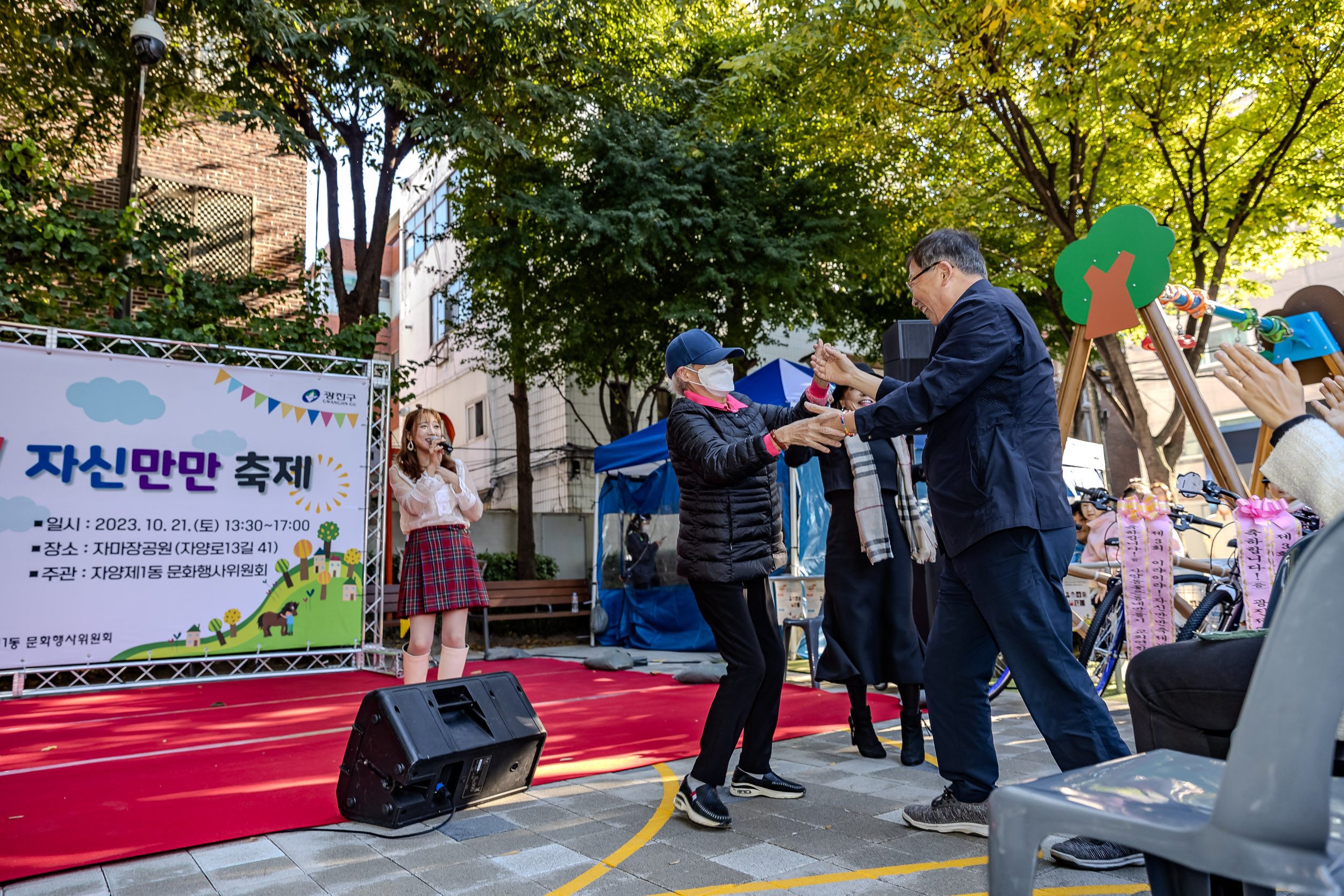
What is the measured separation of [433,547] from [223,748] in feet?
5.31

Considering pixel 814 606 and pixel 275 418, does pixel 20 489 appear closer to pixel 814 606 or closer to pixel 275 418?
pixel 275 418

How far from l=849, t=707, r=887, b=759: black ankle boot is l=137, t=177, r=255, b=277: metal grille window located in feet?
40.9

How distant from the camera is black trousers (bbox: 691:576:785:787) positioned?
3.23 meters

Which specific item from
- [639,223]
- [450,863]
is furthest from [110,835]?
[639,223]

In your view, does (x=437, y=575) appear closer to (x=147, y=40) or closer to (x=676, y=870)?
(x=676, y=870)

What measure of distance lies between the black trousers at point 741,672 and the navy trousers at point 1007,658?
640mm

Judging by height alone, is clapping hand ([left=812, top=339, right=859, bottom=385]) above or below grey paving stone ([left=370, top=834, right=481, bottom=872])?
above

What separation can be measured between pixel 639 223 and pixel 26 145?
666 centimetres

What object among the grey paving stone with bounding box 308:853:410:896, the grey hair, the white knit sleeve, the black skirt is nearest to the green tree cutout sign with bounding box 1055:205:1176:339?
the black skirt

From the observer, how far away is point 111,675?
295 inches

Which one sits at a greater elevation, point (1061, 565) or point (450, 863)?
point (1061, 565)

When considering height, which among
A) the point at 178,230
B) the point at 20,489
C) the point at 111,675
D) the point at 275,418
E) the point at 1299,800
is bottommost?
the point at 111,675

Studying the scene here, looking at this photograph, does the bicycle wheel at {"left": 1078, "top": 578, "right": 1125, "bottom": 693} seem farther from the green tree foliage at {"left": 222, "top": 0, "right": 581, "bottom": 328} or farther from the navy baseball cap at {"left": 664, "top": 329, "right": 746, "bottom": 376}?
the green tree foliage at {"left": 222, "top": 0, "right": 581, "bottom": 328}

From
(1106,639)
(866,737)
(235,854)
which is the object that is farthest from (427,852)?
(1106,639)
